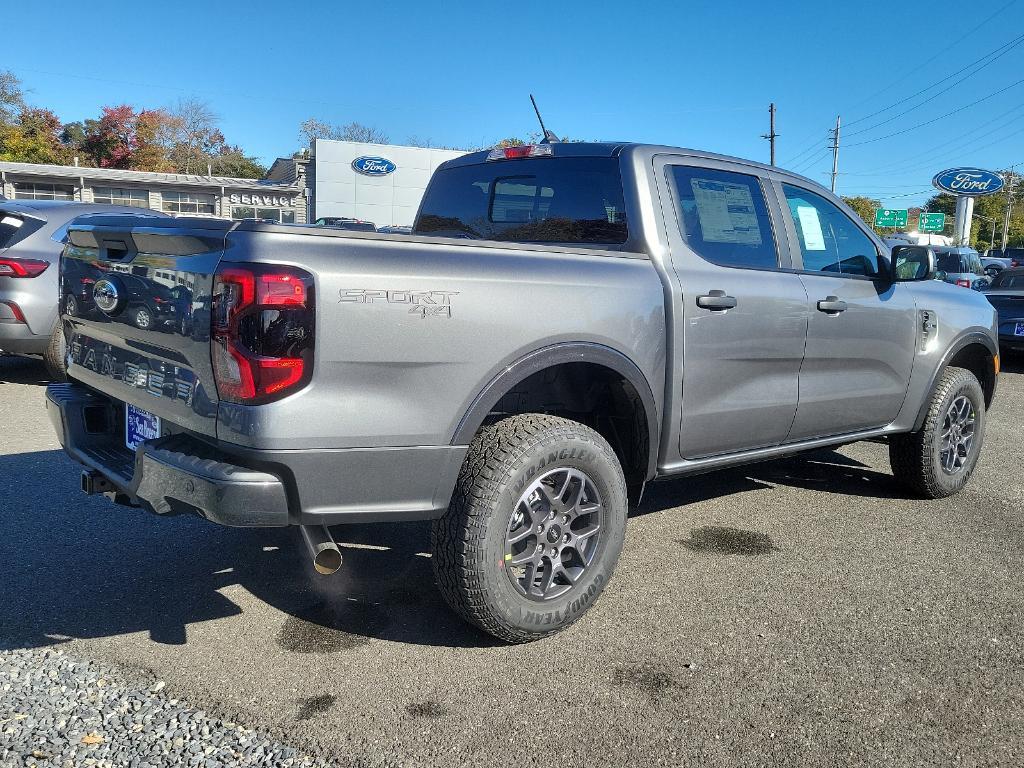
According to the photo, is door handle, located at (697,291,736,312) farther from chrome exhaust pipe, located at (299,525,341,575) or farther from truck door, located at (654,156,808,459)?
chrome exhaust pipe, located at (299,525,341,575)

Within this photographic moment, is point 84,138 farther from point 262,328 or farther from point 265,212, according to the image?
point 262,328

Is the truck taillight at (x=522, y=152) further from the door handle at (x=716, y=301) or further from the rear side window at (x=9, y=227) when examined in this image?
the rear side window at (x=9, y=227)

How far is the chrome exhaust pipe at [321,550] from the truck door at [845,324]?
2.47 meters

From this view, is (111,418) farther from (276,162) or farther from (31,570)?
(276,162)

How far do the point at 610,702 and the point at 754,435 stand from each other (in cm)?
167

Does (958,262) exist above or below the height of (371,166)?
below

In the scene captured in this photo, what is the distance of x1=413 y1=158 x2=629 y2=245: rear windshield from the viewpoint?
371cm

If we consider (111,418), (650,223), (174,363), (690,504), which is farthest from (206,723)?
(690,504)

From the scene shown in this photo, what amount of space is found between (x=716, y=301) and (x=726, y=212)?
1.85 ft

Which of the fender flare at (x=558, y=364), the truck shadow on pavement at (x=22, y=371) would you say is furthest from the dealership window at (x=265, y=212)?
the fender flare at (x=558, y=364)

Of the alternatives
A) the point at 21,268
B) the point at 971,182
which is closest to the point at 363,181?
the point at 21,268

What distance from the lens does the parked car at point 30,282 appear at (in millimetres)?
6914

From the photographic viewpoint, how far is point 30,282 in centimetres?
698

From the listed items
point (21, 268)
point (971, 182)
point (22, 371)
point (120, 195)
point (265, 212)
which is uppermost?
point (971, 182)
